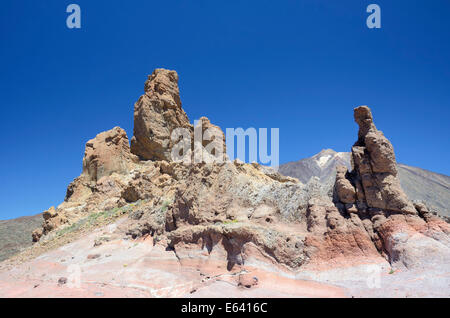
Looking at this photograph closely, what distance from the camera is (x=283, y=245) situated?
9.00 metres

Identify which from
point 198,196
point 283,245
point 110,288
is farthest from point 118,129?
point 283,245

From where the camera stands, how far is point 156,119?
27.2 metres

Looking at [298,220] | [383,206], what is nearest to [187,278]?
[298,220]

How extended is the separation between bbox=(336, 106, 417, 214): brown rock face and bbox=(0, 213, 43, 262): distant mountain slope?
36.4 metres

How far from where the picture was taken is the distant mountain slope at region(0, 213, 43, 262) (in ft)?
120

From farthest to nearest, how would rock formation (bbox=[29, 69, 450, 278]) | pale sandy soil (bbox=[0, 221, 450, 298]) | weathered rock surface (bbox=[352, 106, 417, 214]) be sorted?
weathered rock surface (bbox=[352, 106, 417, 214]), rock formation (bbox=[29, 69, 450, 278]), pale sandy soil (bbox=[0, 221, 450, 298])

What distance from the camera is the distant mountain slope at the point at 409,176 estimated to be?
55.6 m

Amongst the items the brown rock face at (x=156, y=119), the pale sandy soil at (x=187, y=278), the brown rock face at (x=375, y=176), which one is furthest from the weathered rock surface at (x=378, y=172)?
the brown rock face at (x=156, y=119)

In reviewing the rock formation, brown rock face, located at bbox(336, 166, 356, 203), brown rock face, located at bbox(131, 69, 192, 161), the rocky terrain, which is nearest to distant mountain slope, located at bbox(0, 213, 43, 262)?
brown rock face, located at bbox(131, 69, 192, 161)

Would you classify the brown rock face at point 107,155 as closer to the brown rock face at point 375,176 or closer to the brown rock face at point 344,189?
the brown rock face at point 344,189

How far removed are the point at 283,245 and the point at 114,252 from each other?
7.40m

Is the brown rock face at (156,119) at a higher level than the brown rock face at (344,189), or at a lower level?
higher

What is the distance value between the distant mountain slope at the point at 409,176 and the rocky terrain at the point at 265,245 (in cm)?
1876

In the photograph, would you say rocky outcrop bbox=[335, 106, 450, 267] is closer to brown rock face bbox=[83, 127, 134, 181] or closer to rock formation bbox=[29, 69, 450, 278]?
rock formation bbox=[29, 69, 450, 278]
